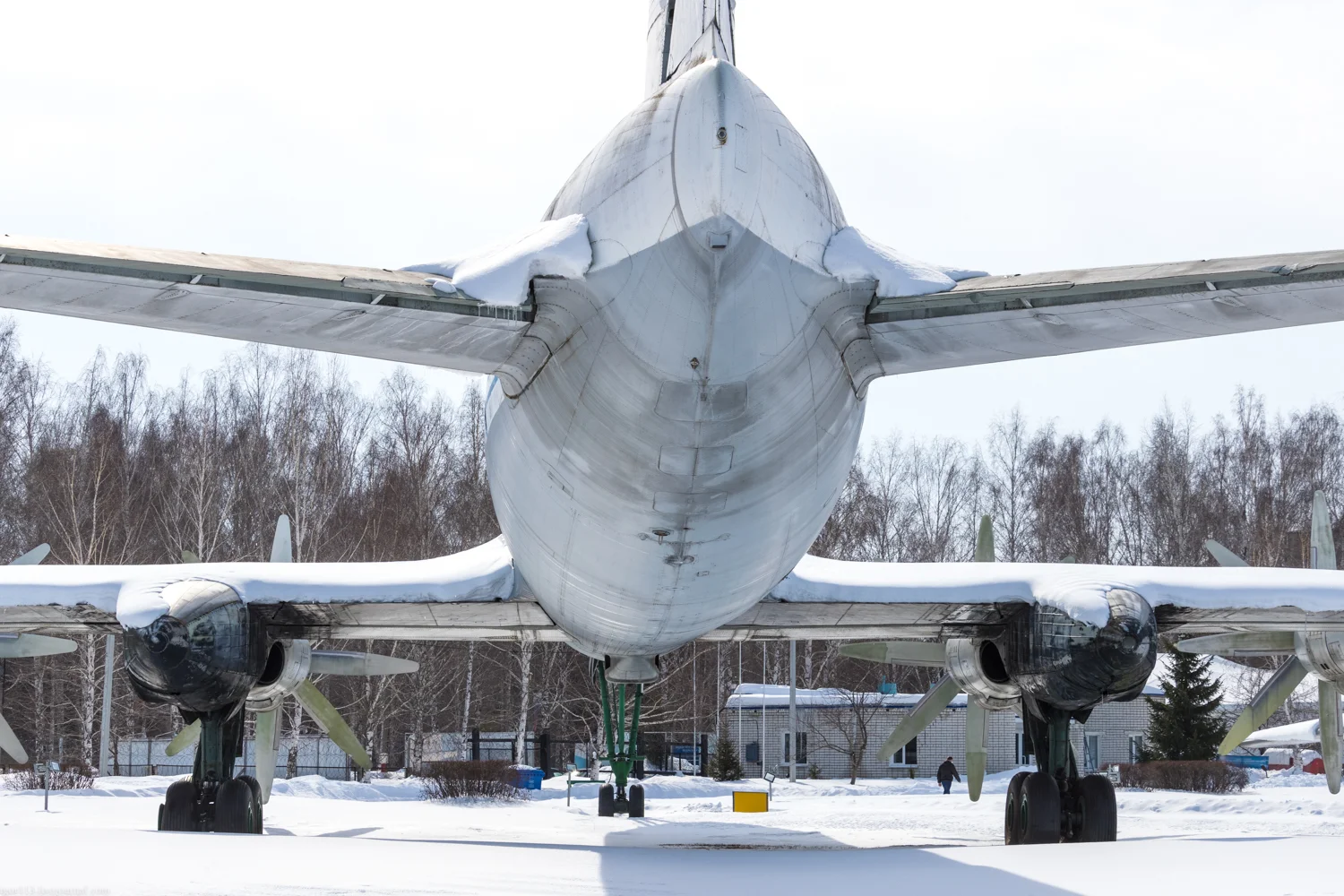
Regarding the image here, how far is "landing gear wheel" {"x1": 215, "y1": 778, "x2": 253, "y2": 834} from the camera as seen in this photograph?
30.4 ft

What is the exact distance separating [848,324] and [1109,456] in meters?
46.4


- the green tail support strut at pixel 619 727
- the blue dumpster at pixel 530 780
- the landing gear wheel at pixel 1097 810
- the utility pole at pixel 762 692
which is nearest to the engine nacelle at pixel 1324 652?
the landing gear wheel at pixel 1097 810

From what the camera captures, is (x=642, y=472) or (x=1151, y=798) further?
(x=1151, y=798)

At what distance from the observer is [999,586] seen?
9469mm

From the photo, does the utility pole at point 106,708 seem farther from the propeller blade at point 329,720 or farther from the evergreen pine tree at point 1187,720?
the evergreen pine tree at point 1187,720

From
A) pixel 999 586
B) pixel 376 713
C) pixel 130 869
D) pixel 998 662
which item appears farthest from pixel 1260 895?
pixel 376 713

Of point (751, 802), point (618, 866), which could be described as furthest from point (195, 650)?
point (751, 802)

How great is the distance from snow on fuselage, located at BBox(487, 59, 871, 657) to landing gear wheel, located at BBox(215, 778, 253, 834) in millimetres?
4485

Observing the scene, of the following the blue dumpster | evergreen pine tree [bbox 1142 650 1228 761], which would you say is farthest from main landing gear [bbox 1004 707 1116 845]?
evergreen pine tree [bbox 1142 650 1228 761]

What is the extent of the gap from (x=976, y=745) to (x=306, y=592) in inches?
255

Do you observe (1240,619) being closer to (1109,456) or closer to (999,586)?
(999,586)

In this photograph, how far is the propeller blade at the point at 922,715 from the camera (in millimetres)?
11680

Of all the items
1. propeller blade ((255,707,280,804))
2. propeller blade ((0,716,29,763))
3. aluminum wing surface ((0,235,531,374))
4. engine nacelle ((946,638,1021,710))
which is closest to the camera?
aluminum wing surface ((0,235,531,374))

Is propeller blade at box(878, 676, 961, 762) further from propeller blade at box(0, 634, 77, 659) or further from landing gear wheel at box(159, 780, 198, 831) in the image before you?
propeller blade at box(0, 634, 77, 659)
